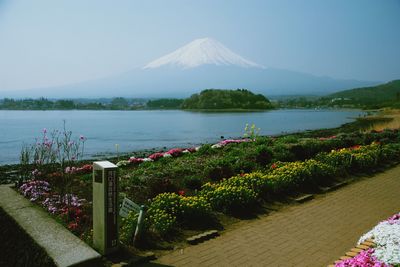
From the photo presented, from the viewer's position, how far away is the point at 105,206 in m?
5.24

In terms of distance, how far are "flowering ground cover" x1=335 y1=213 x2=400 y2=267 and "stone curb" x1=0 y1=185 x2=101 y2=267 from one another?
9.43 feet

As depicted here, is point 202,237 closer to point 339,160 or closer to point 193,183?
point 193,183

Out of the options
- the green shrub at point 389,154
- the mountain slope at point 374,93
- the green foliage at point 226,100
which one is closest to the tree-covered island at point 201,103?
the green foliage at point 226,100

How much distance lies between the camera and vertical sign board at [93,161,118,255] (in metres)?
5.24

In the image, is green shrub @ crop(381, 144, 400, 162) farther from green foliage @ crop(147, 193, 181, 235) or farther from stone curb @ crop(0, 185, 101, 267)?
stone curb @ crop(0, 185, 101, 267)

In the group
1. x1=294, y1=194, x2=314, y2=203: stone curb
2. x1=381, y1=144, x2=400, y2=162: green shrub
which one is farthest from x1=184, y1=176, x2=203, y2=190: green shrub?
x1=381, y1=144, x2=400, y2=162: green shrub

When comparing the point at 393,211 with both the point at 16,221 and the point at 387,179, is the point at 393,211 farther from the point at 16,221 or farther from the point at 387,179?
the point at 16,221

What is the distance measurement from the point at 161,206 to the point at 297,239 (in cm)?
228

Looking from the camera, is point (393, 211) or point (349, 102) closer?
point (393, 211)

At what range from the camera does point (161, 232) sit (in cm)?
616

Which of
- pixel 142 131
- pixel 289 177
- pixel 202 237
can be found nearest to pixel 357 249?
pixel 202 237

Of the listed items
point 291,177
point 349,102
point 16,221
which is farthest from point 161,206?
point 349,102

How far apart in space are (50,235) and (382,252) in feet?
13.7

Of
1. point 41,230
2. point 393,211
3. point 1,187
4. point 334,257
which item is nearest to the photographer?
point 334,257
